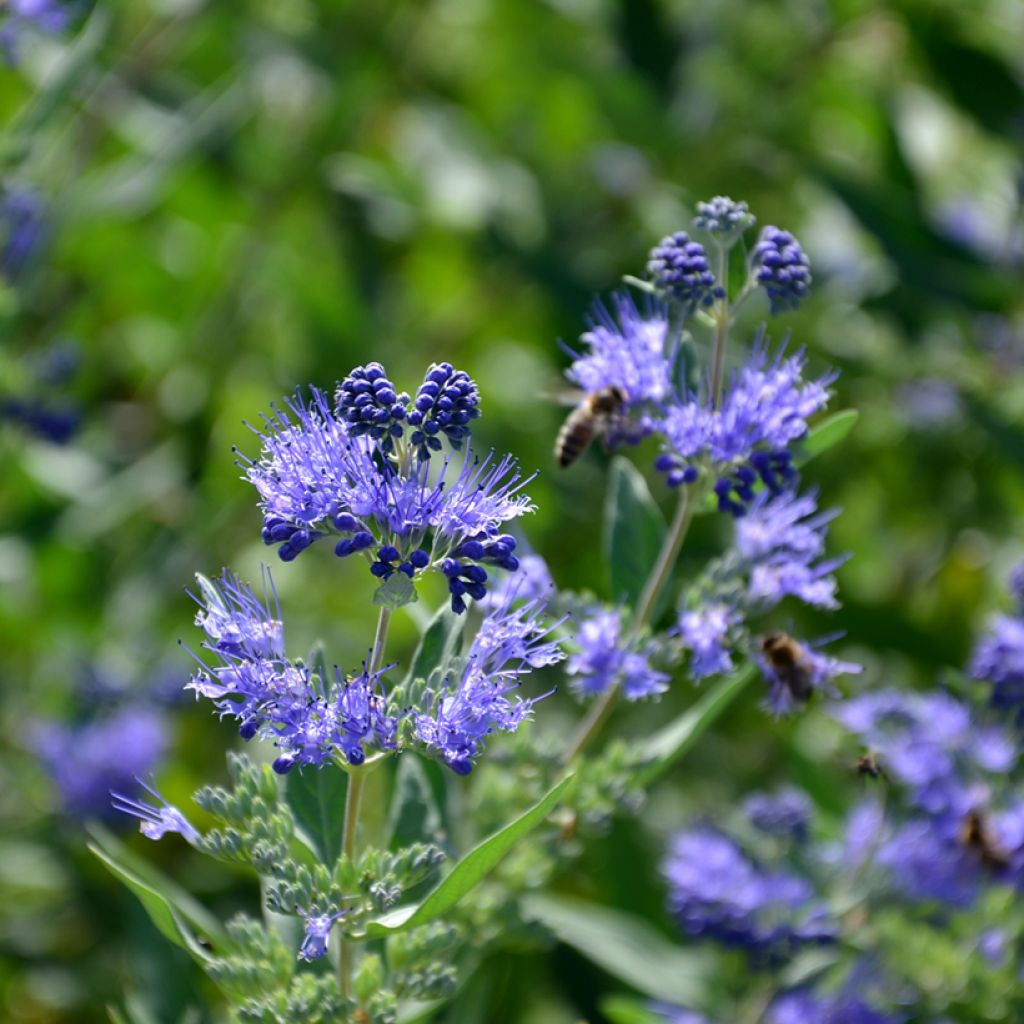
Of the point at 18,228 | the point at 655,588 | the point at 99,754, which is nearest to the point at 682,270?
the point at 655,588

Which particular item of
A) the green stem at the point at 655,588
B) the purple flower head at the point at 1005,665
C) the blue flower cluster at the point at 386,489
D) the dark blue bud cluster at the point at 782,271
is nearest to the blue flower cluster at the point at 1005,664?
the purple flower head at the point at 1005,665

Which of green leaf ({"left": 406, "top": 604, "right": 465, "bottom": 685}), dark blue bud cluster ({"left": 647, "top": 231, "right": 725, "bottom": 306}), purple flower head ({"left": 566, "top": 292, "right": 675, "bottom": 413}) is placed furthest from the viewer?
purple flower head ({"left": 566, "top": 292, "right": 675, "bottom": 413})

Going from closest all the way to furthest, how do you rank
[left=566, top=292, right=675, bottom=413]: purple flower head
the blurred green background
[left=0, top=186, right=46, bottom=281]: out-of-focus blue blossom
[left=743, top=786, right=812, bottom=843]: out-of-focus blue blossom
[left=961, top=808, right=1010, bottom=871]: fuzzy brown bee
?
1. [left=566, top=292, right=675, bottom=413]: purple flower head
2. [left=961, top=808, right=1010, bottom=871]: fuzzy brown bee
3. [left=743, top=786, right=812, bottom=843]: out-of-focus blue blossom
4. [left=0, top=186, right=46, bottom=281]: out-of-focus blue blossom
5. the blurred green background

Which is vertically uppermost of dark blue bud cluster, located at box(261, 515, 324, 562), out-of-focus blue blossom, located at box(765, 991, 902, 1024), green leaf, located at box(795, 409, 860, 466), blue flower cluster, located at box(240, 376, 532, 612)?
green leaf, located at box(795, 409, 860, 466)

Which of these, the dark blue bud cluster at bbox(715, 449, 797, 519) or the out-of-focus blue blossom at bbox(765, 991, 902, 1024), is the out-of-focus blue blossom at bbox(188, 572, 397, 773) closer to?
the dark blue bud cluster at bbox(715, 449, 797, 519)

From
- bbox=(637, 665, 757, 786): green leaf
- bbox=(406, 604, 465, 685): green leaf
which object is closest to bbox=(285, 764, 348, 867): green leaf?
bbox=(406, 604, 465, 685): green leaf

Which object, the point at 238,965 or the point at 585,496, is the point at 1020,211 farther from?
the point at 238,965
